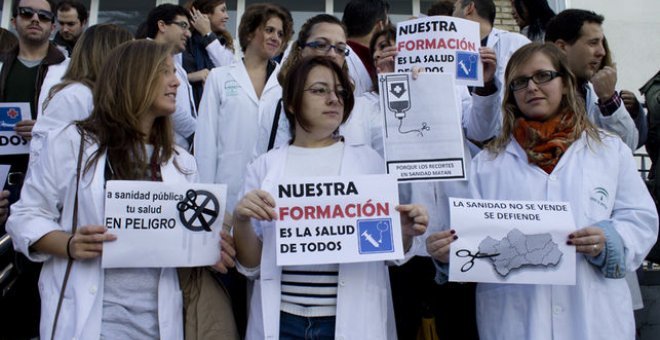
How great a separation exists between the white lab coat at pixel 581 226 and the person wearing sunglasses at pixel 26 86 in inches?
96.7

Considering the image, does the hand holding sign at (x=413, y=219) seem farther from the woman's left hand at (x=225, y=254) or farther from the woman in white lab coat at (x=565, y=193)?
the woman's left hand at (x=225, y=254)

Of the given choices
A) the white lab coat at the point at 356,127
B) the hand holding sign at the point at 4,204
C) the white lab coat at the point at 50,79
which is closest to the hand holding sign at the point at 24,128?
the white lab coat at the point at 50,79

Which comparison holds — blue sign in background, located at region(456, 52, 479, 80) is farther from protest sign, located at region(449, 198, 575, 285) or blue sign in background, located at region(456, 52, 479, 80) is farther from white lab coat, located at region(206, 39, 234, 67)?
white lab coat, located at region(206, 39, 234, 67)

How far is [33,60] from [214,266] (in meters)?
2.69

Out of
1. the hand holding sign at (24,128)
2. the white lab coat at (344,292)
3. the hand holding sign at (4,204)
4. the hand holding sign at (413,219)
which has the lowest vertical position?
the white lab coat at (344,292)

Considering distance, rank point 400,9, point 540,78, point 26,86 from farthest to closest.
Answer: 1. point 400,9
2. point 26,86
3. point 540,78

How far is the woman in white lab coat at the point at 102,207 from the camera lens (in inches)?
104

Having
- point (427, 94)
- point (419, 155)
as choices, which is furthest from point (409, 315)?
point (427, 94)

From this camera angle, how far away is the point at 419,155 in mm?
3145

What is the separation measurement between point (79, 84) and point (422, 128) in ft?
6.31

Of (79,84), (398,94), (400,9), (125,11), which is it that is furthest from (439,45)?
(125,11)

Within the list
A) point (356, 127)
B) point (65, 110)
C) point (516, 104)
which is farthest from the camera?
point (356, 127)

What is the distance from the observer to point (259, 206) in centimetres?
276

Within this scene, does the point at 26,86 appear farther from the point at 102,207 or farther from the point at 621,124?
the point at 621,124
